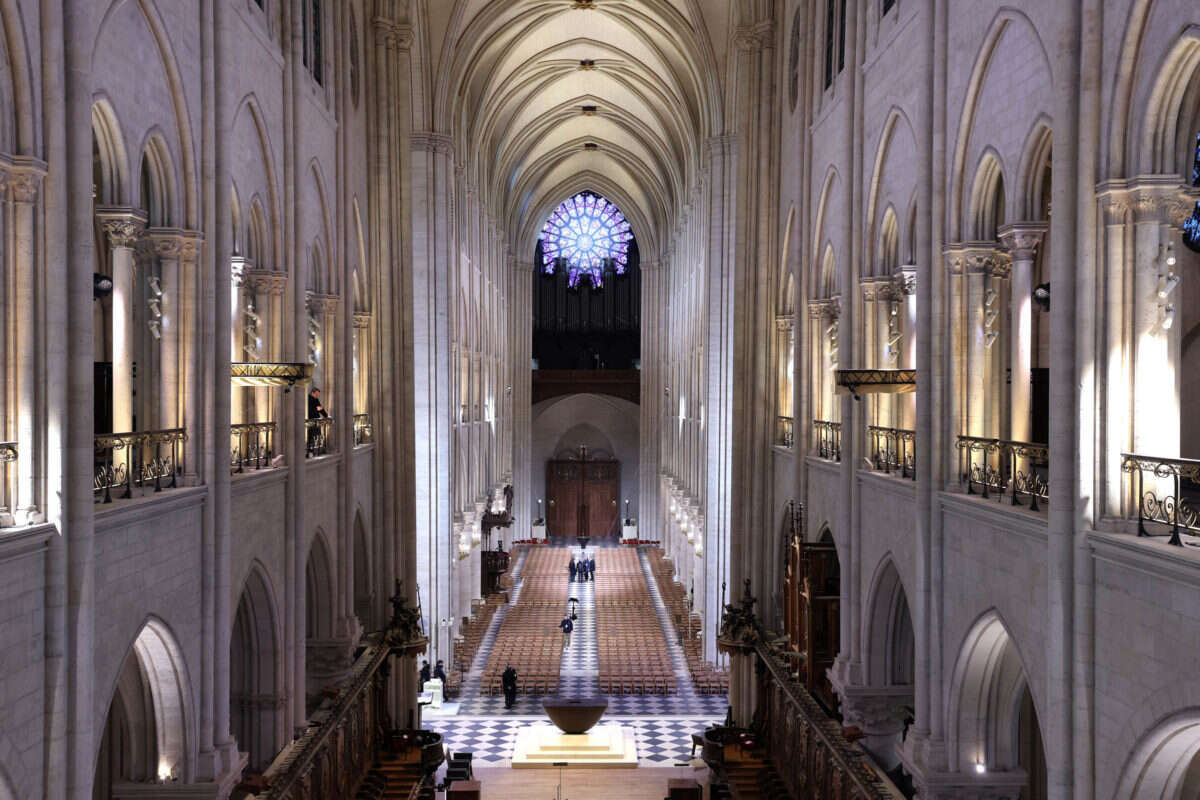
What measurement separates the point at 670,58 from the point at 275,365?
918 inches

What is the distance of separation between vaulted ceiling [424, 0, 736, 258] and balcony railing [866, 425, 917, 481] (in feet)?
50.0

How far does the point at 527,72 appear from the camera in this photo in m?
36.1

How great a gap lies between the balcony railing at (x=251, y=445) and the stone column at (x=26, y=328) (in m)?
4.96

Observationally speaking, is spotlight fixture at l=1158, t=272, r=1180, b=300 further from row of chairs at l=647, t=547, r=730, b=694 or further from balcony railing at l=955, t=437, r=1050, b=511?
row of chairs at l=647, t=547, r=730, b=694

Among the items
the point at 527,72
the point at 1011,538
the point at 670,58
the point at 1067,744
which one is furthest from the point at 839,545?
the point at 527,72

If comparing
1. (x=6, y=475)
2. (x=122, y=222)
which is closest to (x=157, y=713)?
(x=6, y=475)

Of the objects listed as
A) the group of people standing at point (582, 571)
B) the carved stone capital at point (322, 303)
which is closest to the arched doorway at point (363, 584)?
the carved stone capital at point (322, 303)

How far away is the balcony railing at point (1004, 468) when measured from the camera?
33.0 ft

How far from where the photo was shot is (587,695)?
89.0 ft

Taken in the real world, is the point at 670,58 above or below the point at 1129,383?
above

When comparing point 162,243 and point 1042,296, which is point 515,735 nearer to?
point 1042,296

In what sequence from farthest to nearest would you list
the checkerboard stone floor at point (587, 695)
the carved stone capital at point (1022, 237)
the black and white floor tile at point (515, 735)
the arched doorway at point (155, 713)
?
the checkerboard stone floor at point (587, 695)
the black and white floor tile at point (515, 735)
the arched doorway at point (155, 713)
the carved stone capital at point (1022, 237)

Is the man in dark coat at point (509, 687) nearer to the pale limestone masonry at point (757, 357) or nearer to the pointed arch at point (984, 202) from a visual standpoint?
the pale limestone masonry at point (757, 357)

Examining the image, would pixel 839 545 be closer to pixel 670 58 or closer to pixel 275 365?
pixel 275 365
